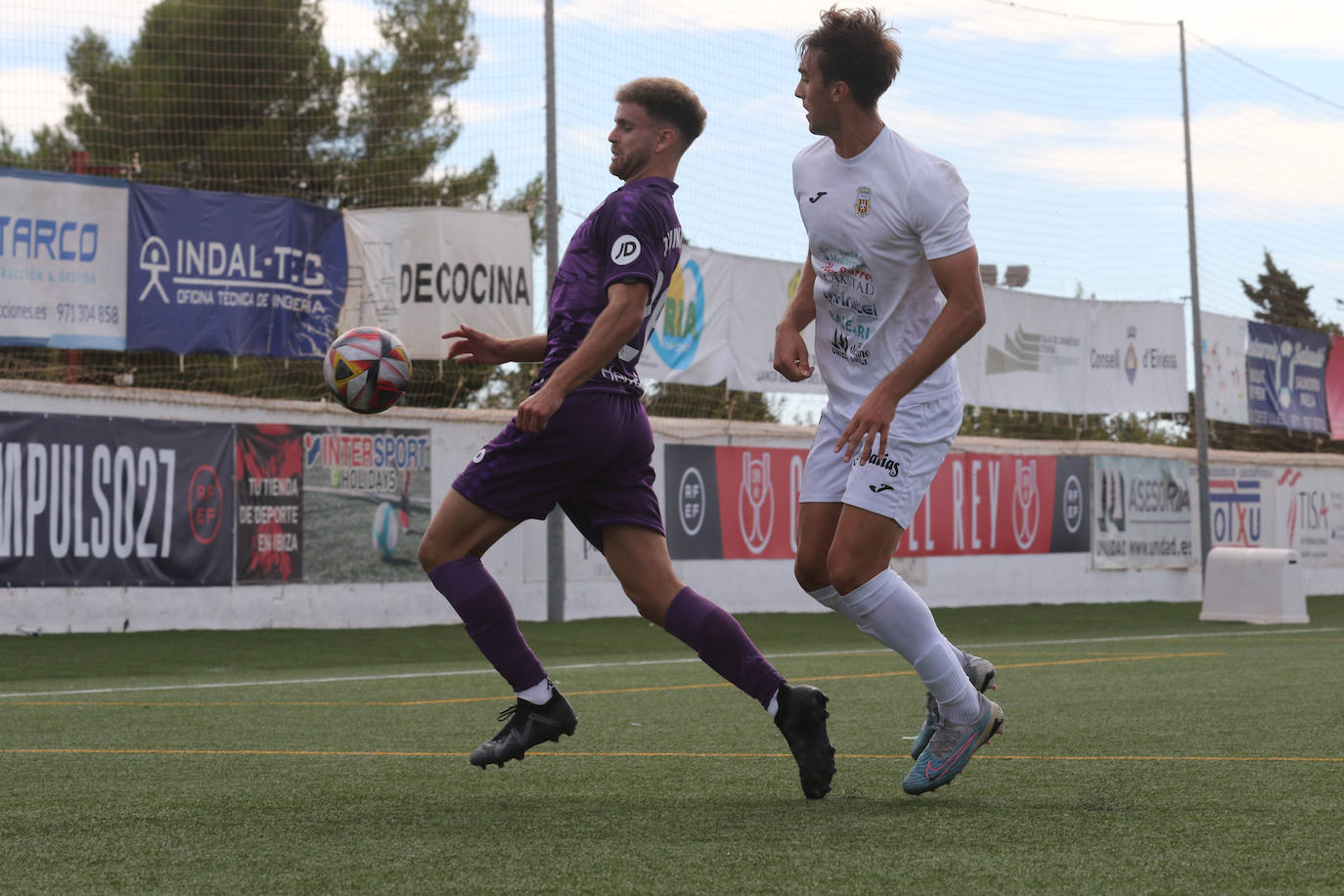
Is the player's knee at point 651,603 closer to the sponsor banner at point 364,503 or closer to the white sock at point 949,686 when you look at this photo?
the white sock at point 949,686

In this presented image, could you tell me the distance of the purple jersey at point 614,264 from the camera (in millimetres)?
4441

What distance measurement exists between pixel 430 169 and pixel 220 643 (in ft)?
29.5

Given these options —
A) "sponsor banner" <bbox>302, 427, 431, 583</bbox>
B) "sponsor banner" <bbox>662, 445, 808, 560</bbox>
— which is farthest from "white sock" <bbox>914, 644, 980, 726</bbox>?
"sponsor banner" <bbox>662, 445, 808, 560</bbox>

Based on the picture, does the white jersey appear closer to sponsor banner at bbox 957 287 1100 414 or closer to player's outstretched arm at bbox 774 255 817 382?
player's outstretched arm at bbox 774 255 817 382

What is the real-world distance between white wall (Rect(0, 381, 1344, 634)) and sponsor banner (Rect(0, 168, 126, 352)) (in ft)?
2.42

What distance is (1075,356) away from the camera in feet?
75.9

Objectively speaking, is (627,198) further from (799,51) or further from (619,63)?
(619,63)

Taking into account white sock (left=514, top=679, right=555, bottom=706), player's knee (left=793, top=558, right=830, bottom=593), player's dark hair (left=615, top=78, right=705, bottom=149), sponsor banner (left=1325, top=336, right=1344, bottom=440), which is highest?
sponsor banner (left=1325, top=336, right=1344, bottom=440)

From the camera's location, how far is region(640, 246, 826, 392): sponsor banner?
57.4ft

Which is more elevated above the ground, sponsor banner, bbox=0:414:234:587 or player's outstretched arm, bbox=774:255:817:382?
player's outstretched arm, bbox=774:255:817:382

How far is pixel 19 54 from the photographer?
47.4ft

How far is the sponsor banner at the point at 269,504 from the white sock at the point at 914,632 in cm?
1067

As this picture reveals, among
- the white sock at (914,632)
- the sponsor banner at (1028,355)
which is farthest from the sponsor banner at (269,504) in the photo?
the white sock at (914,632)

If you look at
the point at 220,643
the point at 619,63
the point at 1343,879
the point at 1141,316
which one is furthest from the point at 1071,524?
the point at 1343,879
